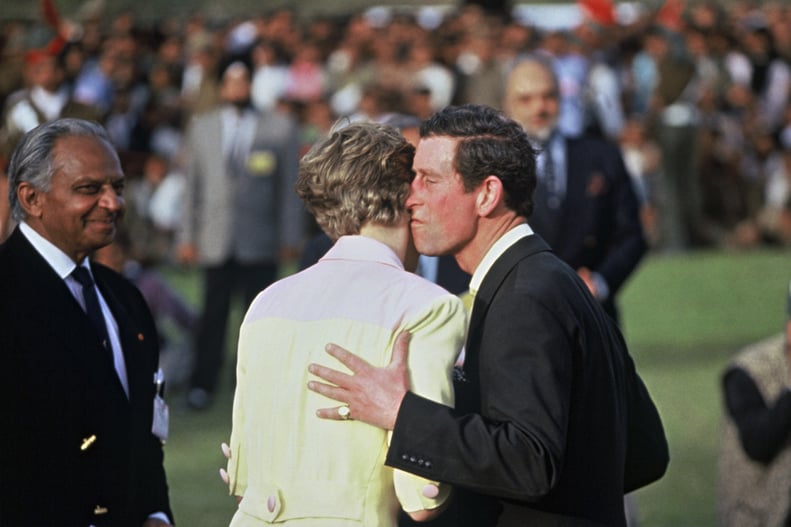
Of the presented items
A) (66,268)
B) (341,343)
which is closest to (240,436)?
(341,343)

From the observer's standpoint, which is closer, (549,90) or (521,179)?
(521,179)

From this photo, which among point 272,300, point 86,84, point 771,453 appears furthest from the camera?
point 86,84

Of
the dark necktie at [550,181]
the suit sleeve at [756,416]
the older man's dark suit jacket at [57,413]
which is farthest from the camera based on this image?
the dark necktie at [550,181]

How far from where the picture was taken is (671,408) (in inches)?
Answer: 452

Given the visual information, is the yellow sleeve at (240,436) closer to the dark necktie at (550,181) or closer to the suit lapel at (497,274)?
the suit lapel at (497,274)

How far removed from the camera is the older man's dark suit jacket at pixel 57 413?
4.13 m

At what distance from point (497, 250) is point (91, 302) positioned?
1.23 meters

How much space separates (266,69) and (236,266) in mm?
7056

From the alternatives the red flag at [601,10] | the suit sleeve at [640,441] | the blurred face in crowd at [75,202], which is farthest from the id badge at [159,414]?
the red flag at [601,10]

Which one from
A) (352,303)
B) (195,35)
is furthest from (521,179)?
(195,35)

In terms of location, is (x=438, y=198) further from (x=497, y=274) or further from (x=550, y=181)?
(x=550, y=181)

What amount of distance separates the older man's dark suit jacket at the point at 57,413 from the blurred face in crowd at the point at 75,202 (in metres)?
0.09

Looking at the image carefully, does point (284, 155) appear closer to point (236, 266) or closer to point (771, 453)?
point (236, 266)

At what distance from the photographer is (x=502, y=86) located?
58.7 feet
